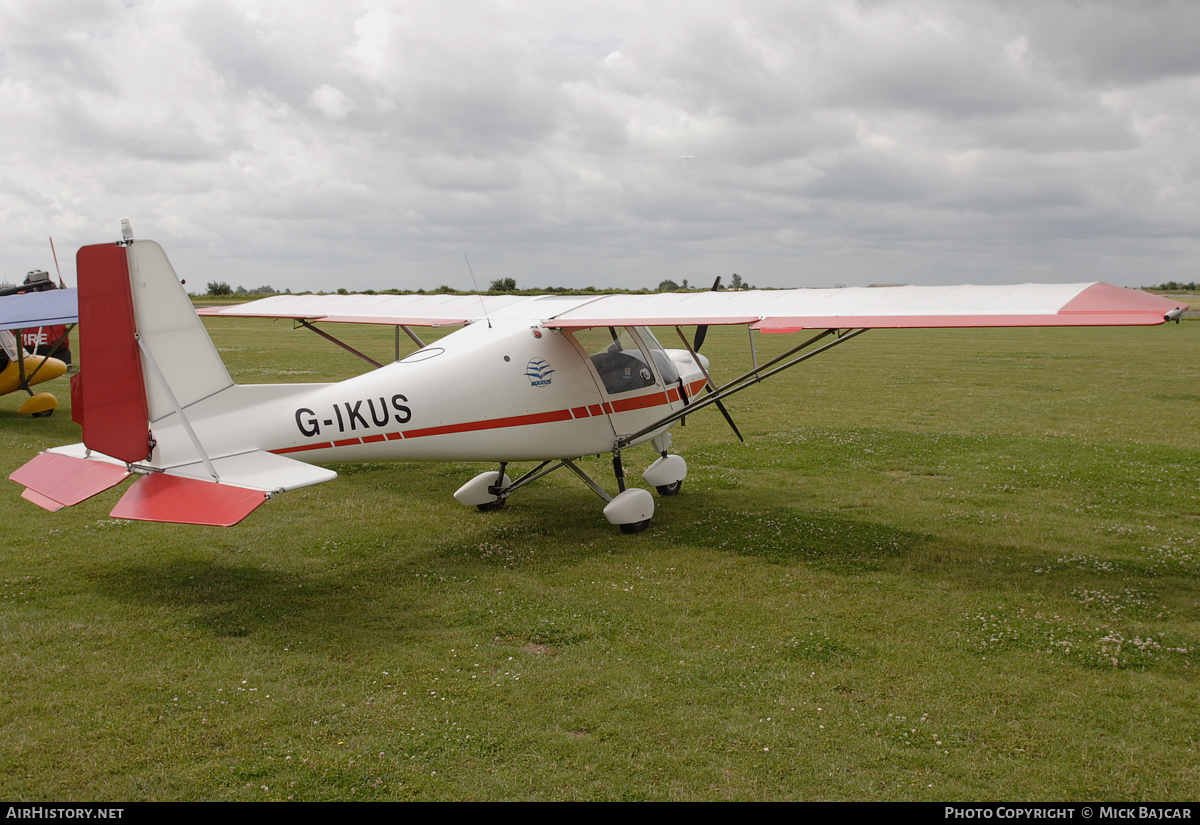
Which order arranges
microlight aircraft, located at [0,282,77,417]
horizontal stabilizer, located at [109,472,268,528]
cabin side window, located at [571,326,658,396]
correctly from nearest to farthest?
1. horizontal stabilizer, located at [109,472,268,528]
2. cabin side window, located at [571,326,658,396]
3. microlight aircraft, located at [0,282,77,417]

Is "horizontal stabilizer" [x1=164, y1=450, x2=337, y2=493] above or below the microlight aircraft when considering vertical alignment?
below

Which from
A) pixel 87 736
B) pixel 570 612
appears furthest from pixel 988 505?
pixel 87 736

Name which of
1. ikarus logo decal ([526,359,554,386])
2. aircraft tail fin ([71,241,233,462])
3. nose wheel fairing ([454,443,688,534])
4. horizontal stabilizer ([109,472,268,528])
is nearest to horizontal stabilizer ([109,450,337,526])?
horizontal stabilizer ([109,472,268,528])

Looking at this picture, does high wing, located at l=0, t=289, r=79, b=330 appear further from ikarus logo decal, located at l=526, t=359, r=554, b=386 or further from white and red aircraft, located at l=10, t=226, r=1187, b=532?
ikarus logo decal, located at l=526, t=359, r=554, b=386

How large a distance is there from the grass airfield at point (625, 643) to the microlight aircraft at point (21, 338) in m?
3.98

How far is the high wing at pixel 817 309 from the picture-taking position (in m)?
5.77

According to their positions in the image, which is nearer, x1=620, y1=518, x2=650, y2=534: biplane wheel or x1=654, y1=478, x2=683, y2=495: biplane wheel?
x1=620, y1=518, x2=650, y2=534: biplane wheel

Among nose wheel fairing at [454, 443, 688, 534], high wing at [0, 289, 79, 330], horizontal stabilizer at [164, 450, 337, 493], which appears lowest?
nose wheel fairing at [454, 443, 688, 534]

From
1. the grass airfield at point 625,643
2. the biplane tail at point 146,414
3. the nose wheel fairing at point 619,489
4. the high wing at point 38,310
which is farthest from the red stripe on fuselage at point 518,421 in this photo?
the high wing at point 38,310

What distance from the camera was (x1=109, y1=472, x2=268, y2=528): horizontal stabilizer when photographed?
516cm

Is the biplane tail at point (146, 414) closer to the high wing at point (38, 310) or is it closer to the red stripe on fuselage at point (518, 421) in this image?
the red stripe on fuselage at point (518, 421)

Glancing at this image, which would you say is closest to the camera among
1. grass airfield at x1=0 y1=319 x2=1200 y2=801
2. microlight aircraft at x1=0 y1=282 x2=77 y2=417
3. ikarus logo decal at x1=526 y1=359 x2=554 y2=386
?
grass airfield at x1=0 y1=319 x2=1200 y2=801

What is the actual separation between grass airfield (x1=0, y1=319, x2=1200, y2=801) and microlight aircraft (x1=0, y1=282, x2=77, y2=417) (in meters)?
3.98

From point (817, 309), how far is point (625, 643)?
11.4 feet
